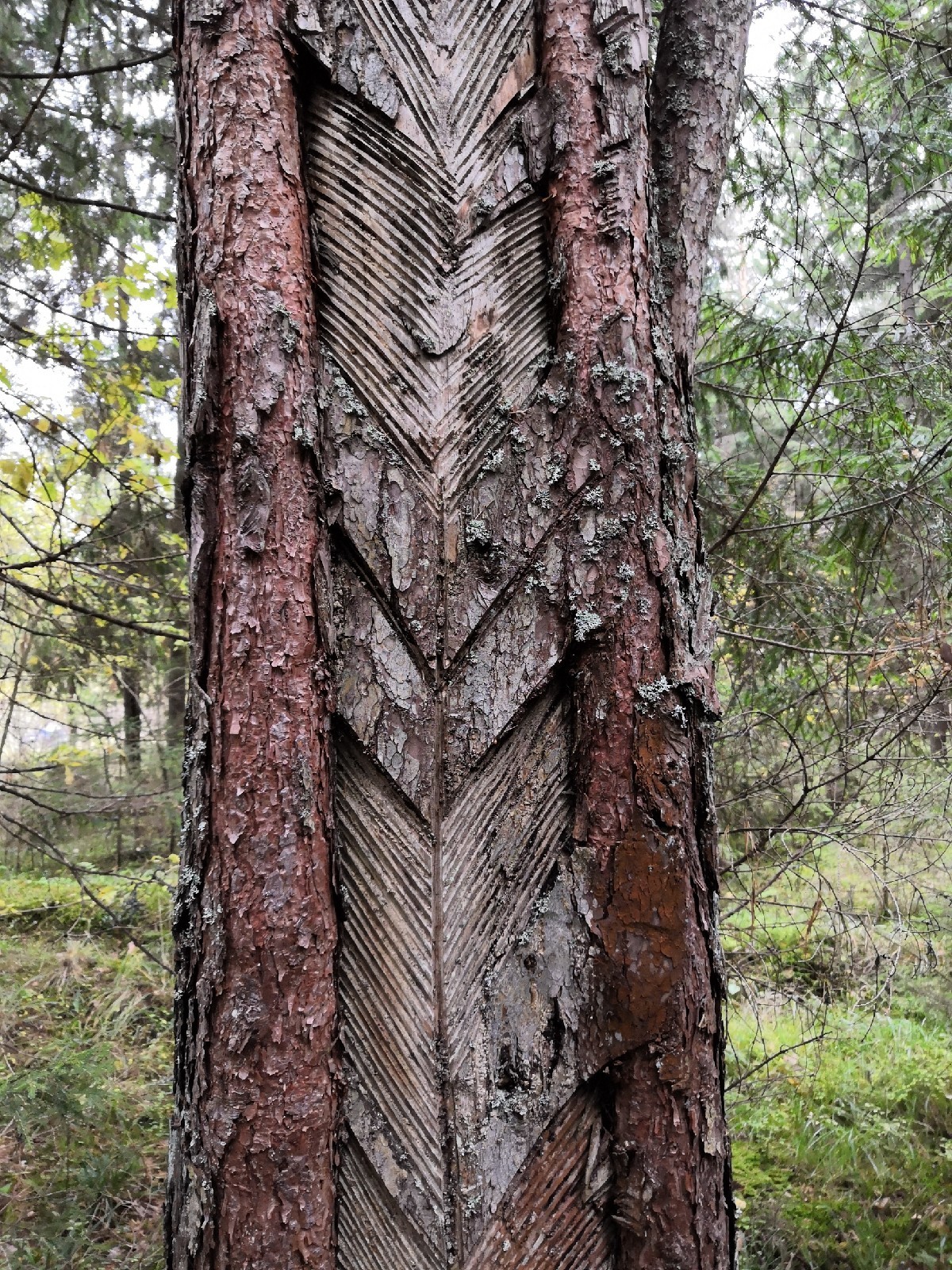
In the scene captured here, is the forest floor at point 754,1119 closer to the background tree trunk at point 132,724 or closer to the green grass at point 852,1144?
the green grass at point 852,1144

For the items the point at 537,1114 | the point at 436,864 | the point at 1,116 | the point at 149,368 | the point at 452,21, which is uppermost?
the point at 149,368

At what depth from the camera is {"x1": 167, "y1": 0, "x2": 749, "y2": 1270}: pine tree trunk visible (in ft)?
3.04

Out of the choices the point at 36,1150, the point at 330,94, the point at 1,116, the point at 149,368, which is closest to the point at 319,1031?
the point at 330,94

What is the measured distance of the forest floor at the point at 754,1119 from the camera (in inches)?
114

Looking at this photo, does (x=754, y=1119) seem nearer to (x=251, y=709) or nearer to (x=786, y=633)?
(x=786, y=633)

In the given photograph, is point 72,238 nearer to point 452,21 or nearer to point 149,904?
point 452,21

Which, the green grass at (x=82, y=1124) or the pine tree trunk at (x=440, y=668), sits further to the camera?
the green grass at (x=82, y=1124)

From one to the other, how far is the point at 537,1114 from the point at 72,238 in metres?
5.13

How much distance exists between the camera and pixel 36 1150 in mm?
3381

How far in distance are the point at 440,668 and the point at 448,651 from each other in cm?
3

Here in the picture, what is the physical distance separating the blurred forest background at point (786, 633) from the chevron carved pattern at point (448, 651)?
148cm

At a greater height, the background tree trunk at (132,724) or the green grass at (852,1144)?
the background tree trunk at (132,724)

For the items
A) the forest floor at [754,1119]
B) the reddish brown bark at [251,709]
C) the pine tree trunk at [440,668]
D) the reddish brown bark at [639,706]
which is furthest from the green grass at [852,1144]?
the reddish brown bark at [251,709]

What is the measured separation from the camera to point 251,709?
3.04 feet
